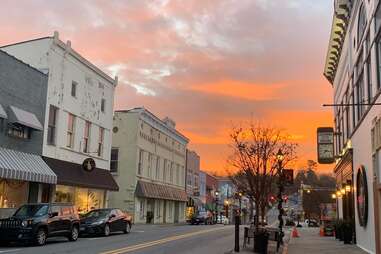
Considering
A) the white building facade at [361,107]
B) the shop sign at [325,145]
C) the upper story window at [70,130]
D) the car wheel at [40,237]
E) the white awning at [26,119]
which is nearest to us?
the white building facade at [361,107]

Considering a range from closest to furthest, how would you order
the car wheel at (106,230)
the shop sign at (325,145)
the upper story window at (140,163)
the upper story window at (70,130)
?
the car wheel at (106,230), the shop sign at (325,145), the upper story window at (70,130), the upper story window at (140,163)

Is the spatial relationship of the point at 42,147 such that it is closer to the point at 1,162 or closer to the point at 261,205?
the point at 1,162

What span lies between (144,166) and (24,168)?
24615 mm

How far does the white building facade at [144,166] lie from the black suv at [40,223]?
23.4 metres

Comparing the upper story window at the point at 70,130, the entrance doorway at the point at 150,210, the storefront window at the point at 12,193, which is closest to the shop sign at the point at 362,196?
the storefront window at the point at 12,193

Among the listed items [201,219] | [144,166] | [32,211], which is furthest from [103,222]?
[201,219]

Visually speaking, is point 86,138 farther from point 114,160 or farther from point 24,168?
point 114,160

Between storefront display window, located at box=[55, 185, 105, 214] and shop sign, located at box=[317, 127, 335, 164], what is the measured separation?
620 inches

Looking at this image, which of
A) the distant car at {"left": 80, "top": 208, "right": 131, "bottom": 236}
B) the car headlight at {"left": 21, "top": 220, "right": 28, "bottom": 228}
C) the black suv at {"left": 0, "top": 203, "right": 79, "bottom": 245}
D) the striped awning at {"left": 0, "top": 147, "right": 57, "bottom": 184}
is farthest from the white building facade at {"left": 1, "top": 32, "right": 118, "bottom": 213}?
the car headlight at {"left": 21, "top": 220, "right": 28, "bottom": 228}

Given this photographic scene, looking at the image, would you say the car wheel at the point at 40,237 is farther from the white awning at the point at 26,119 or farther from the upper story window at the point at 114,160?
the upper story window at the point at 114,160

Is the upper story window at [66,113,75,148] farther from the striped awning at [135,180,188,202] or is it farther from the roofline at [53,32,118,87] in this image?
the striped awning at [135,180,188,202]

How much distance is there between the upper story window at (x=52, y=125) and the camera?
105ft

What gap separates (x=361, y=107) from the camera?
24.0 metres

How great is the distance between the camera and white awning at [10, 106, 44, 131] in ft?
89.5
